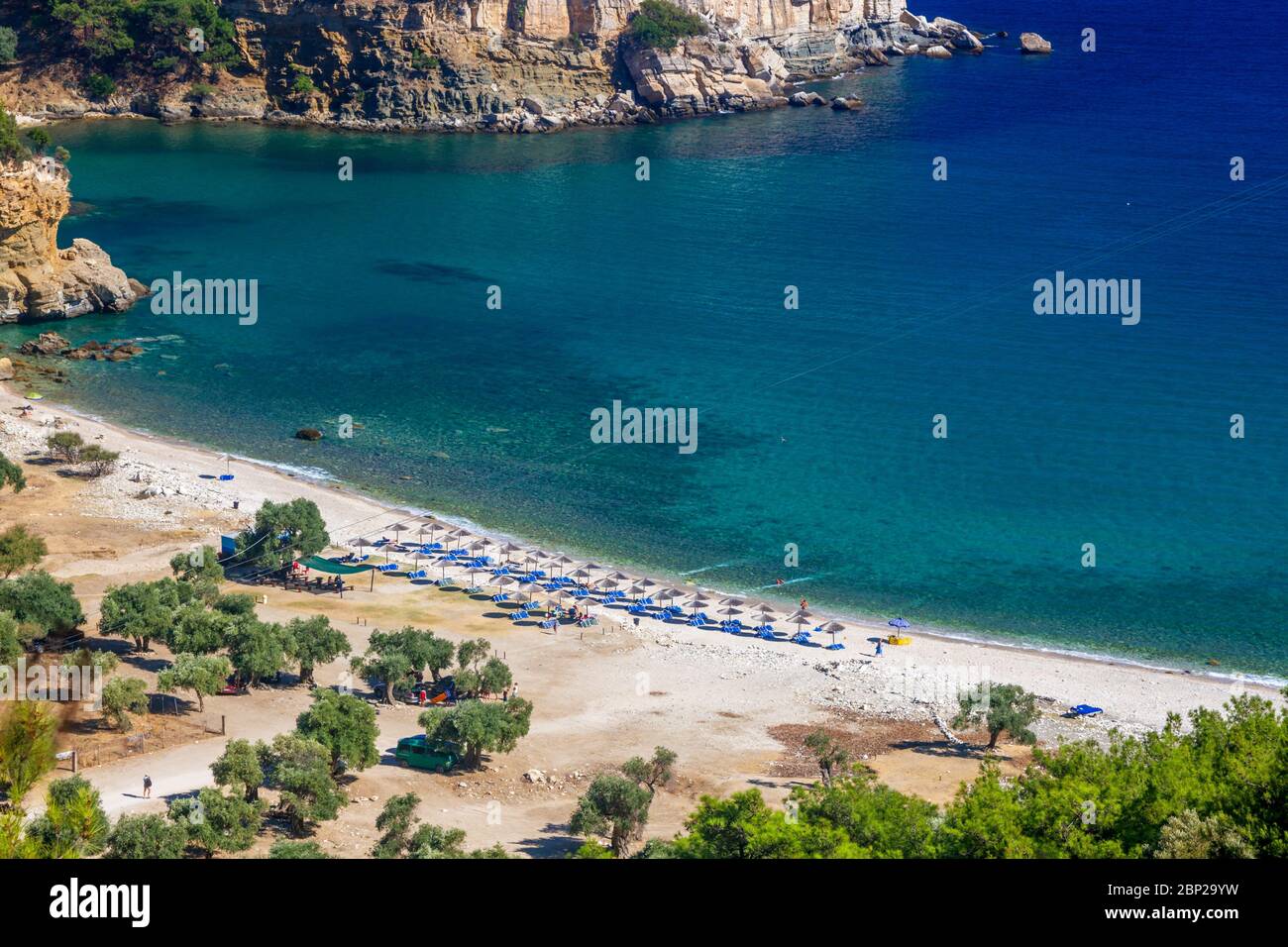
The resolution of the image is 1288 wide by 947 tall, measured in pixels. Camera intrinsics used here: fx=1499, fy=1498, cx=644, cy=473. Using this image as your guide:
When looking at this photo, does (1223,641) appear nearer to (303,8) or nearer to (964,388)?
(964,388)

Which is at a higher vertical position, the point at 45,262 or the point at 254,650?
the point at 45,262

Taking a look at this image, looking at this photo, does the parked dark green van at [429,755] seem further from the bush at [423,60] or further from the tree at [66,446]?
the bush at [423,60]

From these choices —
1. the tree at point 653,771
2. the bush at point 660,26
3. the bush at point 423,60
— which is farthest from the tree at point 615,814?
the bush at point 660,26

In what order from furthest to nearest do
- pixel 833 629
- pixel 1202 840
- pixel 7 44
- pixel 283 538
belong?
pixel 7 44
pixel 283 538
pixel 833 629
pixel 1202 840

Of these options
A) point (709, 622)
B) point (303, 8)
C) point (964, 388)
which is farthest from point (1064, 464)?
point (303, 8)

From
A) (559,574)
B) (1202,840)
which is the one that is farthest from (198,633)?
(1202,840)

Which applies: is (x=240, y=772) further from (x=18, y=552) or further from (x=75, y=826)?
(x=18, y=552)

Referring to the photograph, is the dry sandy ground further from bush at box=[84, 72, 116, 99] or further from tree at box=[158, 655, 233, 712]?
bush at box=[84, 72, 116, 99]
